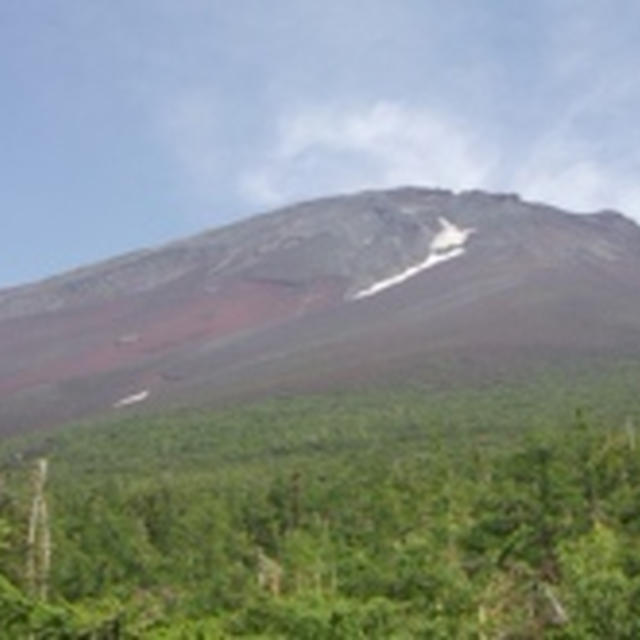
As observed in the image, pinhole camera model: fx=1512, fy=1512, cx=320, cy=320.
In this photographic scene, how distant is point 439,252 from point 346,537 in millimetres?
86094

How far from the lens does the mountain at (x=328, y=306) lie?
283 feet

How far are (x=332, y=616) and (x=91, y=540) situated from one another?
1732 cm

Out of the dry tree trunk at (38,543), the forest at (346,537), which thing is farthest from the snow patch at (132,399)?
the dry tree trunk at (38,543)

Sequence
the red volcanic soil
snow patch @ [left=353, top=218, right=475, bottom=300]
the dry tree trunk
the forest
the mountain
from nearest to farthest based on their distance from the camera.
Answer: the forest
the dry tree trunk
the mountain
the red volcanic soil
snow patch @ [left=353, top=218, right=475, bottom=300]

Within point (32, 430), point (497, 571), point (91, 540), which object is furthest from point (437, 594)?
point (32, 430)

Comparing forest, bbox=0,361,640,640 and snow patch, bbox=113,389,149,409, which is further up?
snow patch, bbox=113,389,149,409

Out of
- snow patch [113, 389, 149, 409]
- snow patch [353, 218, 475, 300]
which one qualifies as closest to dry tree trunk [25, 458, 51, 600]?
snow patch [113, 389, 149, 409]

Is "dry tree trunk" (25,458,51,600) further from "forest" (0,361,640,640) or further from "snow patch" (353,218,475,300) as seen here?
"snow patch" (353,218,475,300)

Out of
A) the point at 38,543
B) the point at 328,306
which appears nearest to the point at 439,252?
the point at 328,306

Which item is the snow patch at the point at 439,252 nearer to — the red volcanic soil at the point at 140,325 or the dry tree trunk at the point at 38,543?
the red volcanic soil at the point at 140,325

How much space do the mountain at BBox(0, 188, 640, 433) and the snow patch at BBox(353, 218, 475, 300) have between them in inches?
8.8

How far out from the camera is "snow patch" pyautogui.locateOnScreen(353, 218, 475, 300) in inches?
4427

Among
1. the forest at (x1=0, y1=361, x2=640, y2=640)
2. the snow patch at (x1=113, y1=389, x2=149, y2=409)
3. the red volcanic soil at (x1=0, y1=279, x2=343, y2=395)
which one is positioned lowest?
the forest at (x1=0, y1=361, x2=640, y2=640)

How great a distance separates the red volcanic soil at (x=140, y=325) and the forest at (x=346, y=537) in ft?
130
